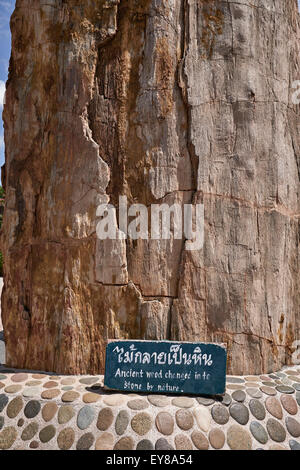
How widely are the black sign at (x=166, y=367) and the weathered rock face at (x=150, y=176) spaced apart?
305 mm

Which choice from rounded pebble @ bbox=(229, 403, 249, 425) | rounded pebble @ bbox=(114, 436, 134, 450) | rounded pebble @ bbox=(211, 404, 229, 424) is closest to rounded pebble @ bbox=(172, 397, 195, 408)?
rounded pebble @ bbox=(211, 404, 229, 424)

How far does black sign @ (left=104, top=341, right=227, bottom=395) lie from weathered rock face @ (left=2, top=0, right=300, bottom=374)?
1.00ft

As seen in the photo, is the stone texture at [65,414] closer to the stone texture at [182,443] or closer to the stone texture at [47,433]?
the stone texture at [47,433]

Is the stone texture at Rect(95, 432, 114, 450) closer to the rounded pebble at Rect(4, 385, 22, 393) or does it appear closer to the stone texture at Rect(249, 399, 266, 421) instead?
the rounded pebble at Rect(4, 385, 22, 393)

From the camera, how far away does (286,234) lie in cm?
336

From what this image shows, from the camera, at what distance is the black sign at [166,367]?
8.96 feet

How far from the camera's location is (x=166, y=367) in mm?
2775

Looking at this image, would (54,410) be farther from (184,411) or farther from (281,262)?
(281,262)

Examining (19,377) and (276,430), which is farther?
(19,377)

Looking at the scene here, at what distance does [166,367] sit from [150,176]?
1553 mm

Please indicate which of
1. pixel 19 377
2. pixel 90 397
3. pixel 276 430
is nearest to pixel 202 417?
pixel 276 430

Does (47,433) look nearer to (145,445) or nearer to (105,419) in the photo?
(105,419)

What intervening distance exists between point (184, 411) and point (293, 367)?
127 cm

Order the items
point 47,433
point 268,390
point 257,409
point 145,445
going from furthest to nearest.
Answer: point 268,390
point 257,409
point 47,433
point 145,445
